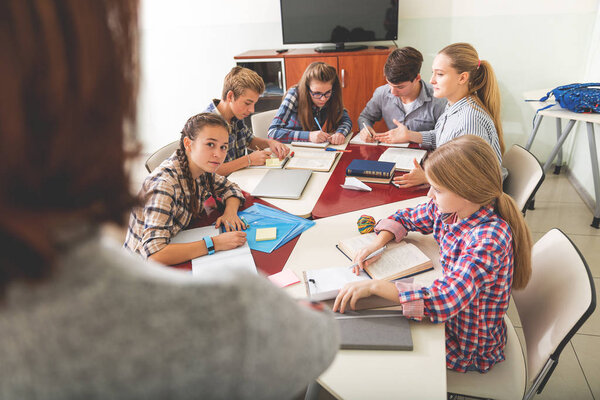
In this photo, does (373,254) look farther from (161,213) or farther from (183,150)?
(183,150)

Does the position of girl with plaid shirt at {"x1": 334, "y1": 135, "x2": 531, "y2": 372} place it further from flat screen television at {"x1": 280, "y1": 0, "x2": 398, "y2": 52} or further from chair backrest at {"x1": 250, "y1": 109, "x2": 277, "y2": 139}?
flat screen television at {"x1": 280, "y1": 0, "x2": 398, "y2": 52}

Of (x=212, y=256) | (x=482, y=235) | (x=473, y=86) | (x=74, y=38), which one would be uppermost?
(x=74, y=38)

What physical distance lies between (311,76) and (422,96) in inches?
28.9

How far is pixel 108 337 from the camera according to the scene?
0.39m

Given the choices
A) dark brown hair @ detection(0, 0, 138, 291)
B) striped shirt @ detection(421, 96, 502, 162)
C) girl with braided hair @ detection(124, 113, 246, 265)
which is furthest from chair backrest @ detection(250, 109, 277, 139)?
dark brown hair @ detection(0, 0, 138, 291)

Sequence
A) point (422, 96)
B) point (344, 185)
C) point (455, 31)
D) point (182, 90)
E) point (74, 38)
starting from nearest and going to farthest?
point (74, 38)
point (344, 185)
point (422, 96)
point (455, 31)
point (182, 90)

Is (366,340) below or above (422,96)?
below

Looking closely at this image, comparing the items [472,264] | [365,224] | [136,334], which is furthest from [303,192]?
[136,334]

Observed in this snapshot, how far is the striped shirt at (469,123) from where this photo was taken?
197 centimetres

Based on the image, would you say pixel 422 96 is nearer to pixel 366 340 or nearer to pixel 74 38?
pixel 366 340

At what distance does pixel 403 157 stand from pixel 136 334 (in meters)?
2.06

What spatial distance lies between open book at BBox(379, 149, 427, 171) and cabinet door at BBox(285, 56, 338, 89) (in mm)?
1630

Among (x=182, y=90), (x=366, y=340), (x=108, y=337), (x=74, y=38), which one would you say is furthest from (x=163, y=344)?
(x=182, y=90)

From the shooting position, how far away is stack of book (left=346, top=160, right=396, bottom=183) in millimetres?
→ 2048
